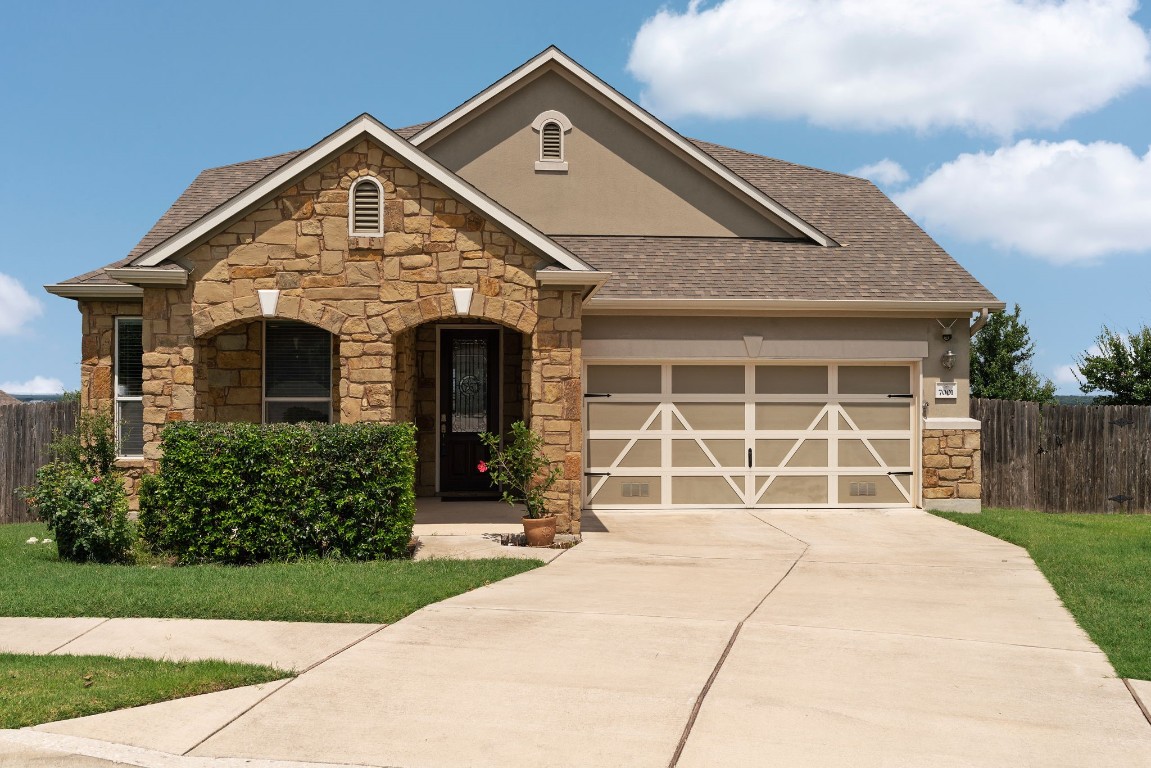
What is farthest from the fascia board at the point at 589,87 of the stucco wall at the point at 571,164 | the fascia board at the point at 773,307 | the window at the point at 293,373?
the window at the point at 293,373

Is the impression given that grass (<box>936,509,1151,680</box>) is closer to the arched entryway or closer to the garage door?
the garage door

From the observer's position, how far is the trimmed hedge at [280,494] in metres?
10.8

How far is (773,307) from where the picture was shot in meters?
15.5

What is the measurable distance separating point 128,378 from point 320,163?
196 inches

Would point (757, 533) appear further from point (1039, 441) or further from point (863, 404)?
point (1039, 441)

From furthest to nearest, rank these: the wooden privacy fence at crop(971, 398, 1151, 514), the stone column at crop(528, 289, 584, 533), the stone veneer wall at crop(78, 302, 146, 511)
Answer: the wooden privacy fence at crop(971, 398, 1151, 514) < the stone veneer wall at crop(78, 302, 146, 511) < the stone column at crop(528, 289, 584, 533)

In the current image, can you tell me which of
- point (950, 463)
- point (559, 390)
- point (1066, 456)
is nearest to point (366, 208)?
point (559, 390)

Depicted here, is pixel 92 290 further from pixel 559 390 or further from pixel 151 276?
pixel 559 390

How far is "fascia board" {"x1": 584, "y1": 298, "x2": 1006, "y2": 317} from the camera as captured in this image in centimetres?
1523

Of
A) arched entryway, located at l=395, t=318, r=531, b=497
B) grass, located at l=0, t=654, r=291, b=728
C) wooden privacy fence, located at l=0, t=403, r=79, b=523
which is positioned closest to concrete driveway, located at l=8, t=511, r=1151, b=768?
grass, located at l=0, t=654, r=291, b=728

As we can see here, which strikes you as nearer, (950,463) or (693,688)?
(693,688)

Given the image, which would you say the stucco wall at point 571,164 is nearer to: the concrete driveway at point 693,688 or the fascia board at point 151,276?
the fascia board at point 151,276

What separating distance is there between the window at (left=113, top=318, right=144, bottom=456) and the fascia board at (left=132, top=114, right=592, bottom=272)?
310 centimetres

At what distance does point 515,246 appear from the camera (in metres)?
12.7
